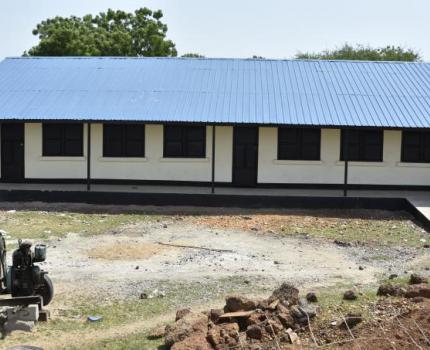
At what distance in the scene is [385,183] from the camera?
20547mm

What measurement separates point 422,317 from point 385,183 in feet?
44.6

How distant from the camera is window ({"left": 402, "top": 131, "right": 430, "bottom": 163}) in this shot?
20.5 meters

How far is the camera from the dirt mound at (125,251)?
12.9 metres

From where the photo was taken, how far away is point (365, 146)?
20.6 metres

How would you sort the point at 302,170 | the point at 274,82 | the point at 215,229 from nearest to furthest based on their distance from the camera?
1. the point at 215,229
2. the point at 302,170
3. the point at 274,82

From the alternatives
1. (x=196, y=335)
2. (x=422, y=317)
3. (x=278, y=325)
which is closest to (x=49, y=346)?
(x=196, y=335)

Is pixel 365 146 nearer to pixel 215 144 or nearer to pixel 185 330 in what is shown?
pixel 215 144

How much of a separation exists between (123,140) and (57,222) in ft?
16.1

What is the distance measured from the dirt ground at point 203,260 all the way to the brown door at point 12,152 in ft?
11.2

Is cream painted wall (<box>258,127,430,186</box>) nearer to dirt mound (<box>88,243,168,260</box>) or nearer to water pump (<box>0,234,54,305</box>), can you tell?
dirt mound (<box>88,243,168,260</box>)

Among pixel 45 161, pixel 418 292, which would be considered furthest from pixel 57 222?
pixel 418 292

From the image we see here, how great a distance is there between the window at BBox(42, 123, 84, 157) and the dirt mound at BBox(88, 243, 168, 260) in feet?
24.6

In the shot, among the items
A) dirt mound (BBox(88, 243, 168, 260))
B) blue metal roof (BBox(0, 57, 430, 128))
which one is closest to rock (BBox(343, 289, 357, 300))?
dirt mound (BBox(88, 243, 168, 260))

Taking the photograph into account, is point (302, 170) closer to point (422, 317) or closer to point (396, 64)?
point (396, 64)
